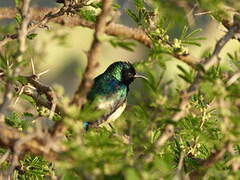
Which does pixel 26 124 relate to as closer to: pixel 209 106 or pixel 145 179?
pixel 209 106

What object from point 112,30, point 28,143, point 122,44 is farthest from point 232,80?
point 112,30

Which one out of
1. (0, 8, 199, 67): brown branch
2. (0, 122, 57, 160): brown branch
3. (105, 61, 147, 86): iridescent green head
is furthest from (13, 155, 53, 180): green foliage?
(105, 61, 147, 86): iridescent green head

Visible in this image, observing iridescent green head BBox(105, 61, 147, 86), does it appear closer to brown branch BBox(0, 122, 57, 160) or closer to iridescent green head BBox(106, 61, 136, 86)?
iridescent green head BBox(106, 61, 136, 86)

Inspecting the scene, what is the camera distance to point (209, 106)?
2713 mm

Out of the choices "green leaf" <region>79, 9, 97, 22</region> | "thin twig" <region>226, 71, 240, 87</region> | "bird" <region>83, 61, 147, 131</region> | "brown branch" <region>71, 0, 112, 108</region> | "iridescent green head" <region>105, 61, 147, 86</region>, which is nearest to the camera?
"brown branch" <region>71, 0, 112, 108</region>

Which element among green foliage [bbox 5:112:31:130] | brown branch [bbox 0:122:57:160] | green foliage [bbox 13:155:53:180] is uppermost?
brown branch [bbox 0:122:57:160]

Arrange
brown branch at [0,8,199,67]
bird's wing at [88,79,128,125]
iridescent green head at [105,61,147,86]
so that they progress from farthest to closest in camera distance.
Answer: iridescent green head at [105,61,147,86] < bird's wing at [88,79,128,125] < brown branch at [0,8,199,67]

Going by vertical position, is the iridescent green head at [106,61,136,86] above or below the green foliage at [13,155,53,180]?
below

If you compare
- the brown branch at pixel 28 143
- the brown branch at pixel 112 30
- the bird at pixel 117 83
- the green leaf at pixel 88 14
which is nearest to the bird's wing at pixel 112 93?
the bird at pixel 117 83

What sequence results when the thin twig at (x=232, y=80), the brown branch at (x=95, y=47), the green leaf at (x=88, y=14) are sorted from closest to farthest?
the brown branch at (x=95, y=47), the thin twig at (x=232, y=80), the green leaf at (x=88, y=14)

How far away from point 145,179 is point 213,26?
25.7 ft

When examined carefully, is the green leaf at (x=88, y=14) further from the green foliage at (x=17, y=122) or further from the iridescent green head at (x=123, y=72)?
the iridescent green head at (x=123, y=72)

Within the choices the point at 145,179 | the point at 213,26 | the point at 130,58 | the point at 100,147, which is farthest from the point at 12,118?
the point at 130,58

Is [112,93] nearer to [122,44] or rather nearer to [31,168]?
[31,168]
